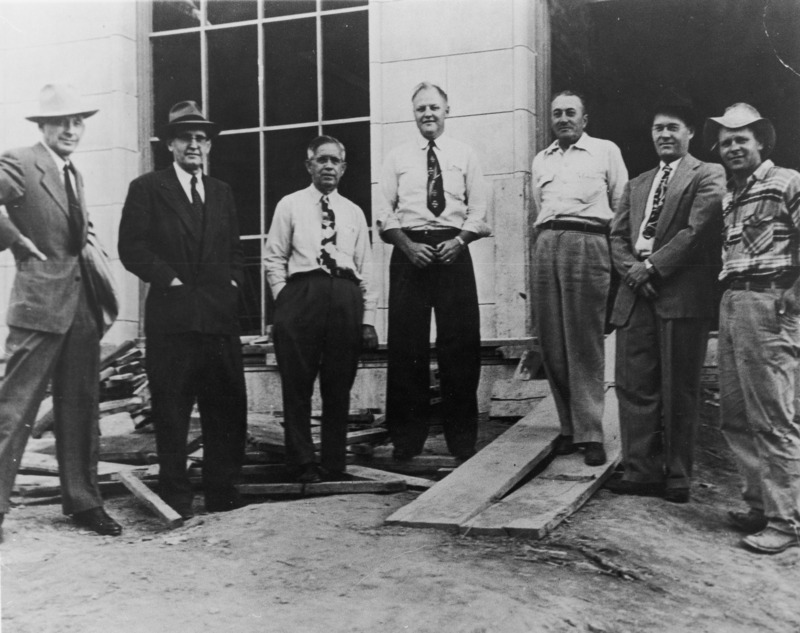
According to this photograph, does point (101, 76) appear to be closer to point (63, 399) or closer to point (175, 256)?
point (175, 256)

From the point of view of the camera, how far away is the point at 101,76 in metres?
6.95

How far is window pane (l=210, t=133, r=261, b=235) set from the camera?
6.98 meters

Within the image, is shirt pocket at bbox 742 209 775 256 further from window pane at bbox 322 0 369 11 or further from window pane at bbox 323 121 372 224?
window pane at bbox 322 0 369 11

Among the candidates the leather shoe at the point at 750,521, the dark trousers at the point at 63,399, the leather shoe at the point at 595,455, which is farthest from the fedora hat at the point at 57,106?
the leather shoe at the point at 750,521

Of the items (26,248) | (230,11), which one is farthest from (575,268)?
(230,11)

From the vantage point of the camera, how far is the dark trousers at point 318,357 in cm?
488

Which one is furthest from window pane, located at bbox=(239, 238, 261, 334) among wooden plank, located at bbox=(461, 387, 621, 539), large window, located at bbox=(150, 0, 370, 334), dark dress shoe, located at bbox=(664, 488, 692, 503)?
dark dress shoe, located at bbox=(664, 488, 692, 503)

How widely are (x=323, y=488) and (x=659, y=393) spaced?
1.75 metres

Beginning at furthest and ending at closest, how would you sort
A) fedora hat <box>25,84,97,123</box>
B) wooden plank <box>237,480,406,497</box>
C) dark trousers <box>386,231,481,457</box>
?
dark trousers <box>386,231,481,457</box> → wooden plank <box>237,480,406,497</box> → fedora hat <box>25,84,97,123</box>

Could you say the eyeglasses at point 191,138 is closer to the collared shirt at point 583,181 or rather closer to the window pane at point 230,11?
the collared shirt at point 583,181

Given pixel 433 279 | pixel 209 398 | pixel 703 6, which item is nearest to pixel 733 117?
pixel 433 279

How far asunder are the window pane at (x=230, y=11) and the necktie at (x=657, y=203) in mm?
3691

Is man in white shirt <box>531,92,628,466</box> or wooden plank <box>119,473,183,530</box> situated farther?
man in white shirt <box>531,92,628,466</box>

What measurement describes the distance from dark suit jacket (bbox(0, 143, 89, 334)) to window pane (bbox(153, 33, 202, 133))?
3.05 metres
